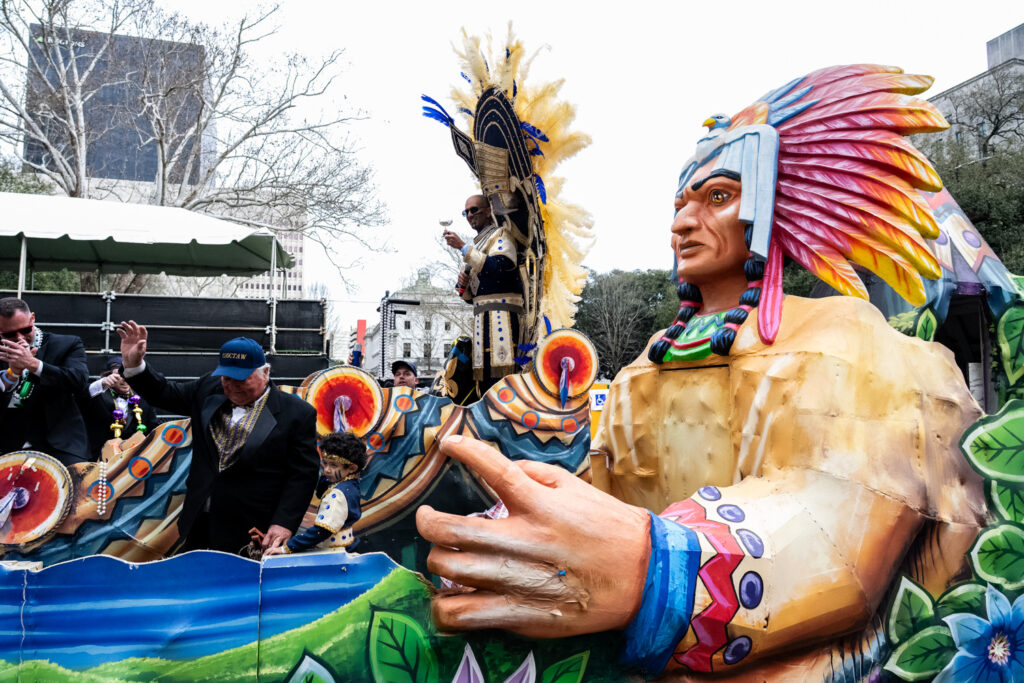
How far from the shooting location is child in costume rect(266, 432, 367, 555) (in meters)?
2.88

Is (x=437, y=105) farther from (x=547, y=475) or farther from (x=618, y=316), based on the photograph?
(x=618, y=316)

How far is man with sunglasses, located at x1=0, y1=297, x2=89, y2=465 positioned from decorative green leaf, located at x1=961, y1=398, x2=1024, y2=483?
152 inches

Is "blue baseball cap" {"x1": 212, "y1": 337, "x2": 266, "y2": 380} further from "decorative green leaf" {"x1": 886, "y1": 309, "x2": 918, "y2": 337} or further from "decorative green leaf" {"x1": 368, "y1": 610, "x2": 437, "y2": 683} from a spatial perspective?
"decorative green leaf" {"x1": 886, "y1": 309, "x2": 918, "y2": 337}

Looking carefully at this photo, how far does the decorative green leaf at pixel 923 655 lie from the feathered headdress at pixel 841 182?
81 centimetres

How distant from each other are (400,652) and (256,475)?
1.79 meters

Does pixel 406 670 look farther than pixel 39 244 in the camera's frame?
No

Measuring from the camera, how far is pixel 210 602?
1.58 m

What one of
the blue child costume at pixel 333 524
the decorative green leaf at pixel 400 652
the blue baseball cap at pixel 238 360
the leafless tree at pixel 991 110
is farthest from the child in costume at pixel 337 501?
the leafless tree at pixel 991 110

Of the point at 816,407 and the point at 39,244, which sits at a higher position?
the point at 39,244

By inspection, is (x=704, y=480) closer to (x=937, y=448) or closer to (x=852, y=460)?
(x=852, y=460)

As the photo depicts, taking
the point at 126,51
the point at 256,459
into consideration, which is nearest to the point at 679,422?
the point at 256,459

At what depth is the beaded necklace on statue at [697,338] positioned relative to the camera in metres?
2.04

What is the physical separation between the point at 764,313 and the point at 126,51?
687 inches

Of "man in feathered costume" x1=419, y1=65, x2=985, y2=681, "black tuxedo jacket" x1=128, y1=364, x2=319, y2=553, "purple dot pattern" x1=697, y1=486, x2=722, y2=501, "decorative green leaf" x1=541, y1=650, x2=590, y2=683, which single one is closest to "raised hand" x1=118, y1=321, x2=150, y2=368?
"black tuxedo jacket" x1=128, y1=364, x2=319, y2=553
